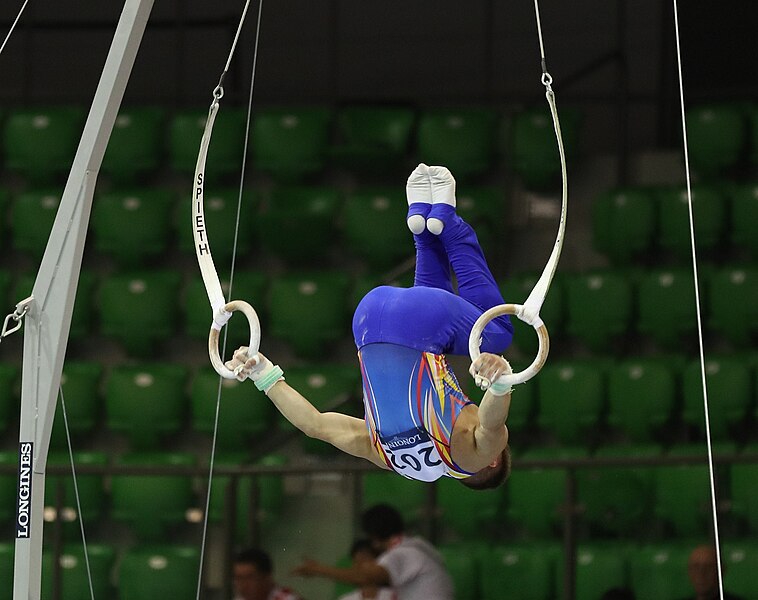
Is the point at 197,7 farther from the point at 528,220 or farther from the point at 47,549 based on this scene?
the point at 47,549

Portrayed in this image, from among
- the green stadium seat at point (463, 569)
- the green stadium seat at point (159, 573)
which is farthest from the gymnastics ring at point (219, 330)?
the green stadium seat at point (159, 573)

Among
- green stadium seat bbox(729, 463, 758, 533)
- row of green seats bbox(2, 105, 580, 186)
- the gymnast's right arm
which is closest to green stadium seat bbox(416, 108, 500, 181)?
row of green seats bbox(2, 105, 580, 186)

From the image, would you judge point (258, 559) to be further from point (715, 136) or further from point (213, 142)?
point (715, 136)

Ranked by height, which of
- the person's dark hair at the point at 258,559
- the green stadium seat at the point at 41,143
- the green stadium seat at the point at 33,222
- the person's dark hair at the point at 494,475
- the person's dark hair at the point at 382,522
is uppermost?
the green stadium seat at the point at 41,143

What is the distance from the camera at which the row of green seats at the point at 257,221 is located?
30.5ft

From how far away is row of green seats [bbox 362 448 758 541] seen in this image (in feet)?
24.0

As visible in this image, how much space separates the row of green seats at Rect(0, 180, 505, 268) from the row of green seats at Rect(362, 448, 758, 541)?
65.9 inches

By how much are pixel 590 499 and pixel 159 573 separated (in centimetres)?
216

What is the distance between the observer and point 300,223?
30.4 feet

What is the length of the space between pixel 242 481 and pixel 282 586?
64 cm

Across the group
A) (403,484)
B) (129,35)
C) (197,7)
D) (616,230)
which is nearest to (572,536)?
(403,484)

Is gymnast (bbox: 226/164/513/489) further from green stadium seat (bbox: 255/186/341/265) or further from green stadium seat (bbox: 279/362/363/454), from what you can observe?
green stadium seat (bbox: 255/186/341/265)

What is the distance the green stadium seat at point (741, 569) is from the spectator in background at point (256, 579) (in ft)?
6.45

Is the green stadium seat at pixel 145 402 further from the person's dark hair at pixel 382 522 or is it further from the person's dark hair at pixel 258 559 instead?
the person's dark hair at pixel 382 522
